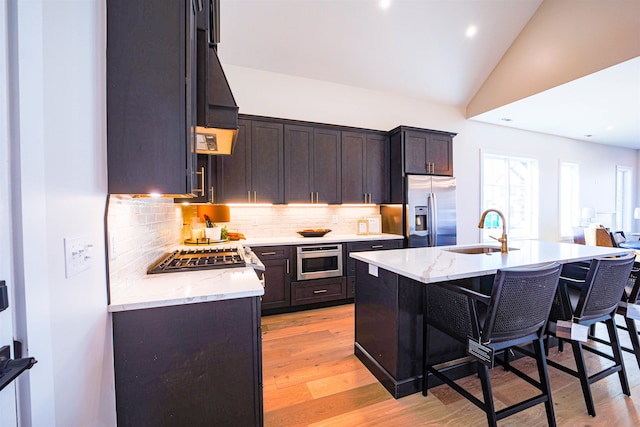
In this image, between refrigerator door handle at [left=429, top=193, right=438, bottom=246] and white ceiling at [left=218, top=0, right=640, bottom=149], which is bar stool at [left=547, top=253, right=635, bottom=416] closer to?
refrigerator door handle at [left=429, top=193, right=438, bottom=246]

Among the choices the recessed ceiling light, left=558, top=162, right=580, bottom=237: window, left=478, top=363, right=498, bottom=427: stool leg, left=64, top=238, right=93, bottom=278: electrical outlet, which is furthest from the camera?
left=558, top=162, right=580, bottom=237: window

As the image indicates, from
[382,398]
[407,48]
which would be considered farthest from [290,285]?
[407,48]

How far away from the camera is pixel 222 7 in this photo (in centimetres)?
298

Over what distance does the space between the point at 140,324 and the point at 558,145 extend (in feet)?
26.4

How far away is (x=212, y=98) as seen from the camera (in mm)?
1546

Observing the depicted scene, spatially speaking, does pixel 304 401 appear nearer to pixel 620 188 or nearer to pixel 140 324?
pixel 140 324

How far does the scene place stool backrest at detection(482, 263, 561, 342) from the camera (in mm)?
1337

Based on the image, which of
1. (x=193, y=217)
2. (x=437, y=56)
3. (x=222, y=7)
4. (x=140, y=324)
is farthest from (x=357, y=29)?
(x=140, y=324)

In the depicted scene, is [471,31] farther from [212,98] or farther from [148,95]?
[148,95]

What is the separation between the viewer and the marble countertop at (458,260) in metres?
1.55

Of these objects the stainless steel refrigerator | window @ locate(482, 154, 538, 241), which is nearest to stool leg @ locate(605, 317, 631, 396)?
the stainless steel refrigerator

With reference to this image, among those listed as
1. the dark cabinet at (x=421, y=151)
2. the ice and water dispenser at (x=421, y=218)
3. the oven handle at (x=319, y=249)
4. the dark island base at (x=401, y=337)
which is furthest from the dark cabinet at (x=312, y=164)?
the dark island base at (x=401, y=337)

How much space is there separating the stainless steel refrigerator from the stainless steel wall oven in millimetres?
1092

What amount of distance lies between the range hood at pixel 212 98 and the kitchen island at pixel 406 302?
4.55ft
